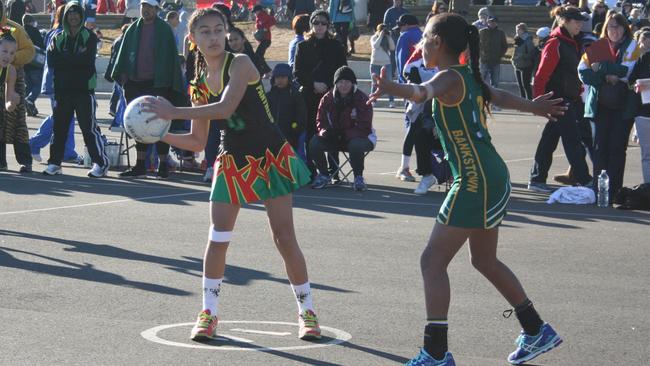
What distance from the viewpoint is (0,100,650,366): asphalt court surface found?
701 centimetres

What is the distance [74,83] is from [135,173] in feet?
4.26

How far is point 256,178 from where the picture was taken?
716 cm

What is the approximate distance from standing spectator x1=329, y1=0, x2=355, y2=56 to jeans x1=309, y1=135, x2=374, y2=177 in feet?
51.7

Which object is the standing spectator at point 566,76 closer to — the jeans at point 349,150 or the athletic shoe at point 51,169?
the jeans at point 349,150

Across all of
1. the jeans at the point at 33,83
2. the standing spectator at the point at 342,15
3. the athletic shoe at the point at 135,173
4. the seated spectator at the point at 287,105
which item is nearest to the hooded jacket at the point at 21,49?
the athletic shoe at the point at 135,173

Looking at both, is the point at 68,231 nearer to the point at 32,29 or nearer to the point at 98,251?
the point at 98,251

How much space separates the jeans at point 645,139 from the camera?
13.4 m

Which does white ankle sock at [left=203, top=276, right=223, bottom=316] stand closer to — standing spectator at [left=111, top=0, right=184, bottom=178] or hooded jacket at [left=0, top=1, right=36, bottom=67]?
standing spectator at [left=111, top=0, right=184, bottom=178]

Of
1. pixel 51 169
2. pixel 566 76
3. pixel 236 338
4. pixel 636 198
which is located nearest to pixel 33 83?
pixel 51 169

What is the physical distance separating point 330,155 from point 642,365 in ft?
28.0

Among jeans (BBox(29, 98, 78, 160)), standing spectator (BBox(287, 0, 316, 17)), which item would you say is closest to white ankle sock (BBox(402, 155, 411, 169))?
jeans (BBox(29, 98, 78, 160))

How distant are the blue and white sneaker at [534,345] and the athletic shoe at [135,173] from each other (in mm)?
9465

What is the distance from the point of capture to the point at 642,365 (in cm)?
676

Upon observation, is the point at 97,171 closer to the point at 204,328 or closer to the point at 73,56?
the point at 73,56
